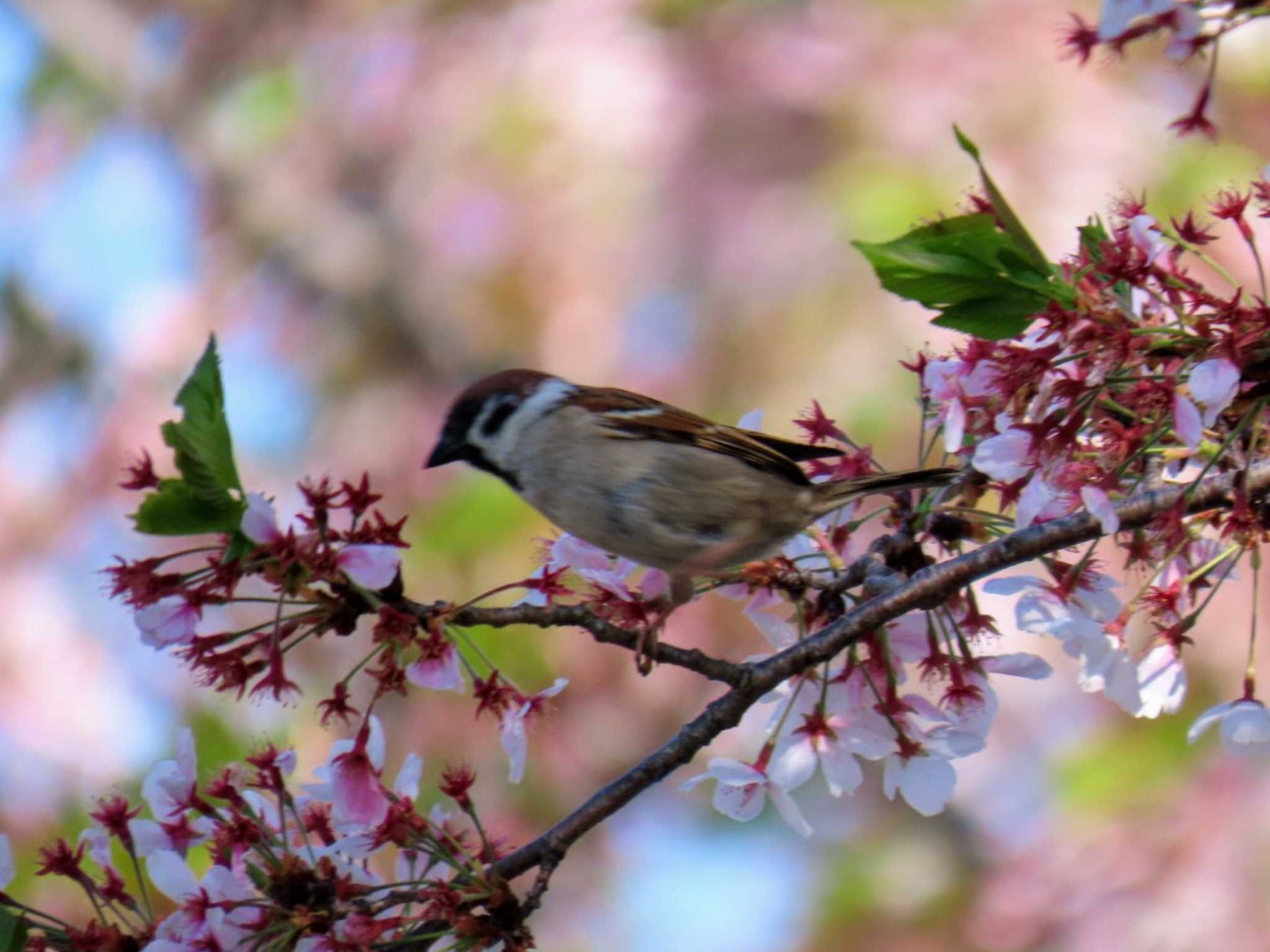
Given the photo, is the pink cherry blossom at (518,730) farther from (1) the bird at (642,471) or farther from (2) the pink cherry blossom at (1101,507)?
(2) the pink cherry blossom at (1101,507)

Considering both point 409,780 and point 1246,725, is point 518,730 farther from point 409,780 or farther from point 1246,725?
point 1246,725

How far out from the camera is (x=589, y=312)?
620 cm

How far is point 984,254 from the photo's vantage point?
1498 mm

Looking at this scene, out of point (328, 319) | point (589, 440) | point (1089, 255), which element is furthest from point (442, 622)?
point (328, 319)

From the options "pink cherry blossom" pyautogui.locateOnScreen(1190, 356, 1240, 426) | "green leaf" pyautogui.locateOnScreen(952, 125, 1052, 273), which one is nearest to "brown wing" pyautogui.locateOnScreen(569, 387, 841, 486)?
"green leaf" pyautogui.locateOnScreen(952, 125, 1052, 273)

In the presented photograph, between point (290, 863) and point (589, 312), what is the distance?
15.6 ft

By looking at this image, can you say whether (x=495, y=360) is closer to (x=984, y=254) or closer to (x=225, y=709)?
(x=225, y=709)

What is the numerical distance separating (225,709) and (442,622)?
3409 mm

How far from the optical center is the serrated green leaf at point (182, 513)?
54.0 inches

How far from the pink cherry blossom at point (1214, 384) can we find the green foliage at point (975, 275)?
15 cm

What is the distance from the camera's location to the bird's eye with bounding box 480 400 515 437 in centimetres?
242

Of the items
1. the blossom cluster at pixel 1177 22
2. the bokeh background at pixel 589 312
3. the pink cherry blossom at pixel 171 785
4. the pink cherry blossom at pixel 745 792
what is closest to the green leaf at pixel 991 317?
the blossom cluster at pixel 1177 22

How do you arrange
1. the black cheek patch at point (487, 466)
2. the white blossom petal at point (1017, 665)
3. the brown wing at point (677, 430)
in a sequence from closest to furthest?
1. the white blossom petal at point (1017, 665)
2. the brown wing at point (677, 430)
3. the black cheek patch at point (487, 466)

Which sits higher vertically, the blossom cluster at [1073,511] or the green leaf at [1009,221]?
the green leaf at [1009,221]
